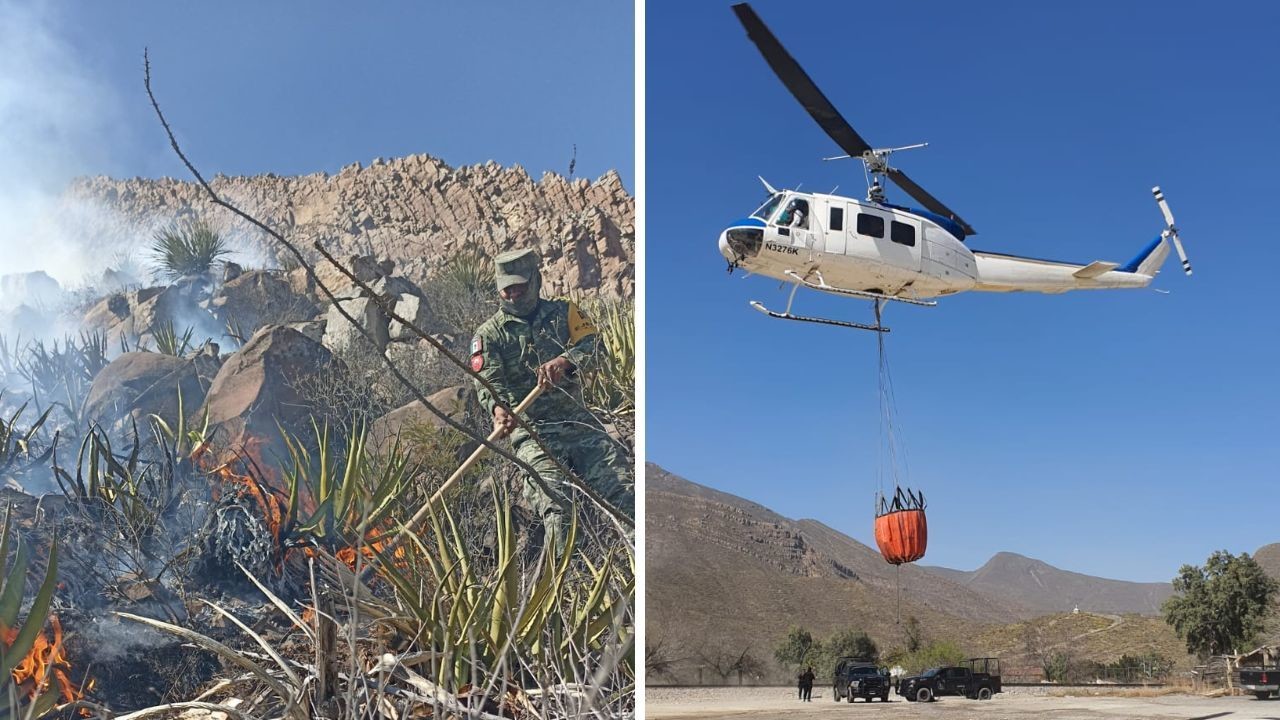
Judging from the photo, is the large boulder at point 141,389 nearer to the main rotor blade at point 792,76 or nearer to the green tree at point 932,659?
the main rotor blade at point 792,76

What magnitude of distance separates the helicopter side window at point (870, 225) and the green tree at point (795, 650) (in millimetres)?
22533

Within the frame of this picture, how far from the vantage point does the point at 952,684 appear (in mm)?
15625

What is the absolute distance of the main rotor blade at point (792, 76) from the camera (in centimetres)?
665

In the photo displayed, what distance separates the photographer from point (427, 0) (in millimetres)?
6020

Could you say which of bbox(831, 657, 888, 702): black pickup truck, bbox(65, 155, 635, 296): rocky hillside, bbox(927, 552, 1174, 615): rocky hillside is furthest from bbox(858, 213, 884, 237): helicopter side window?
bbox(927, 552, 1174, 615): rocky hillside

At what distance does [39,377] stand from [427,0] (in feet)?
10.0

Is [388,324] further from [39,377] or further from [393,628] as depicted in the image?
[393,628]

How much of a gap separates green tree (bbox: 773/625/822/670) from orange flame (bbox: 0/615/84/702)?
26.5 meters

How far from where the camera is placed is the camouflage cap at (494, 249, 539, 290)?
20.0ft

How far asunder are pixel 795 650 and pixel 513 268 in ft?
82.2

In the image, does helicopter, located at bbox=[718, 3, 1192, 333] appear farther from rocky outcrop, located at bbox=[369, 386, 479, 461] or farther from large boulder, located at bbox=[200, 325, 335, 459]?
large boulder, located at bbox=[200, 325, 335, 459]

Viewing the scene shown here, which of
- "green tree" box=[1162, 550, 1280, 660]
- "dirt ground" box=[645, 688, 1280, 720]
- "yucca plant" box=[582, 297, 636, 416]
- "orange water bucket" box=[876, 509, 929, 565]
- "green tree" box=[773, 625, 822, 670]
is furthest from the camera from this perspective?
"green tree" box=[773, 625, 822, 670]

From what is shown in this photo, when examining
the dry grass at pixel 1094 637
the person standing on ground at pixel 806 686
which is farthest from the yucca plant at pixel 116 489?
the dry grass at pixel 1094 637

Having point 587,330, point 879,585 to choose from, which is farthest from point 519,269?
point 879,585
